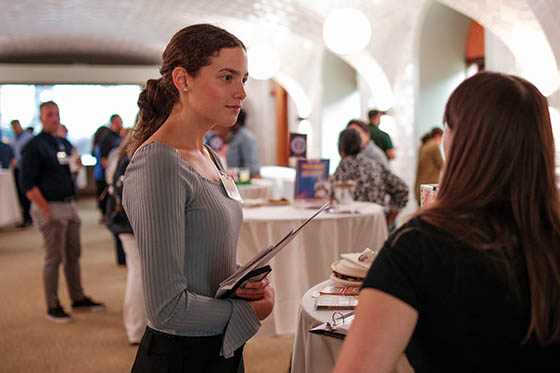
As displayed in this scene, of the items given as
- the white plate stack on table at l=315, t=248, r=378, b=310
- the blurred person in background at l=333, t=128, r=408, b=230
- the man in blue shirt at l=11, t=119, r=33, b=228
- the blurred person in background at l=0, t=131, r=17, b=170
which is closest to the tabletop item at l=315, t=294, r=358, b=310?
the white plate stack on table at l=315, t=248, r=378, b=310

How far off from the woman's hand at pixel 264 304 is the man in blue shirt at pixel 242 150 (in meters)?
5.53

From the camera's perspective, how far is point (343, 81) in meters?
11.8

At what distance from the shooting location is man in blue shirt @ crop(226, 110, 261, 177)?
6863mm

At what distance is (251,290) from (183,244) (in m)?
0.22

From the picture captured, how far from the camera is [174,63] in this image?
1.35 metres

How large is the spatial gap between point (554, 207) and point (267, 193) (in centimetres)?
543

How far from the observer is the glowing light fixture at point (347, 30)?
662 centimetres

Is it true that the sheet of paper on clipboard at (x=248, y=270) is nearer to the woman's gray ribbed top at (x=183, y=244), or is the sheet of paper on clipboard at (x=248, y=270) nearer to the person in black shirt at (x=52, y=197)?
the woman's gray ribbed top at (x=183, y=244)

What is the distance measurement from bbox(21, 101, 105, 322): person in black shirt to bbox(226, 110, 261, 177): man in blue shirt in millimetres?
2831

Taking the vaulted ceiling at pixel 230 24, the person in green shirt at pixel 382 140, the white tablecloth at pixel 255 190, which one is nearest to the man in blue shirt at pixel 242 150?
the white tablecloth at pixel 255 190

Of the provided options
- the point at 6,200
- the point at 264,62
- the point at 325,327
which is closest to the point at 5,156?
the point at 6,200

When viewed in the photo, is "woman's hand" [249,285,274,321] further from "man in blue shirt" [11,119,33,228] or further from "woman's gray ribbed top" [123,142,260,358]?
"man in blue shirt" [11,119,33,228]

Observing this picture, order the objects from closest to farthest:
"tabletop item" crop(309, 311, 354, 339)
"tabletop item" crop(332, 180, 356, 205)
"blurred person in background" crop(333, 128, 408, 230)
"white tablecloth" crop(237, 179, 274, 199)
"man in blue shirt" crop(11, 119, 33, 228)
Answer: "tabletop item" crop(309, 311, 354, 339) < "tabletop item" crop(332, 180, 356, 205) < "blurred person in background" crop(333, 128, 408, 230) < "white tablecloth" crop(237, 179, 274, 199) < "man in blue shirt" crop(11, 119, 33, 228)

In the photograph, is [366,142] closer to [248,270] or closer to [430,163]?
[430,163]
